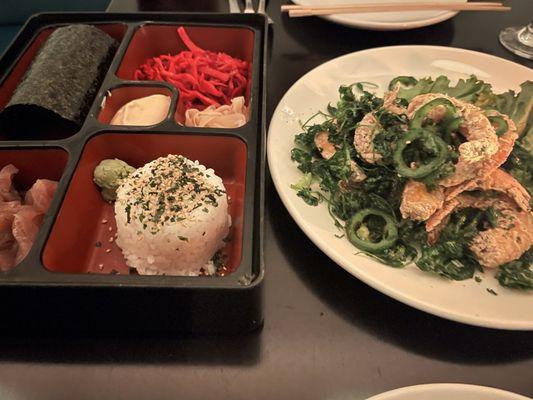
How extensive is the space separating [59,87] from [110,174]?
454 mm

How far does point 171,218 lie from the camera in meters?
1.32

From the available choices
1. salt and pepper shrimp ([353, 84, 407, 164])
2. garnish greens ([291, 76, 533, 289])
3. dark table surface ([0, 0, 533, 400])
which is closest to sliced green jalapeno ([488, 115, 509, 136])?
garnish greens ([291, 76, 533, 289])

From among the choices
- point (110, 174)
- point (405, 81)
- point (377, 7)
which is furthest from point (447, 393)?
point (377, 7)

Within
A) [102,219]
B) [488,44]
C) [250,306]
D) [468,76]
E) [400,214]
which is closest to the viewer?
[250,306]

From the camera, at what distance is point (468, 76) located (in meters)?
1.94

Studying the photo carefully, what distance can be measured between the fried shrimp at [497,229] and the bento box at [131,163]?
0.57 metres

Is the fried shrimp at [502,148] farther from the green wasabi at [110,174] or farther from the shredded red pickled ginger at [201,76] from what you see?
the green wasabi at [110,174]

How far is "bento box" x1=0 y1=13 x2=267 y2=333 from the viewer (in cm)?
107

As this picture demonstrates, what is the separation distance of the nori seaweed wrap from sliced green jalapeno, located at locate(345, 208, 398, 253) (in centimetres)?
103

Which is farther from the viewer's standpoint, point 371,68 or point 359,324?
point 371,68

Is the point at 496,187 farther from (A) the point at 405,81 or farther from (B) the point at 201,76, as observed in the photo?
(B) the point at 201,76

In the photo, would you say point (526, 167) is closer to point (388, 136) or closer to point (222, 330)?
point (388, 136)

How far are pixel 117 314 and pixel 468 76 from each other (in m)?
1.69

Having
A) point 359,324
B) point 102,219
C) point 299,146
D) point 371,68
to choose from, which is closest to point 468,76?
point 371,68
